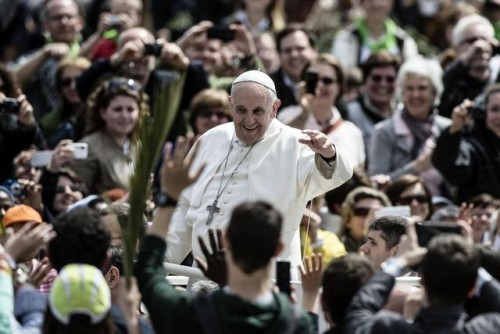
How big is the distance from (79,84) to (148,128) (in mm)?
5833

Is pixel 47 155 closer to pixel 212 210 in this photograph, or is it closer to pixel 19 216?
pixel 19 216

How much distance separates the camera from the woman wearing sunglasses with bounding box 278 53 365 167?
11.9 m

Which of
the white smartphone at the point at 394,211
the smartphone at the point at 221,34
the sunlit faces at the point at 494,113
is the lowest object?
the white smartphone at the point at 394,211

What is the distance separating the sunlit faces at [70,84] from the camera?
1293 centimetres

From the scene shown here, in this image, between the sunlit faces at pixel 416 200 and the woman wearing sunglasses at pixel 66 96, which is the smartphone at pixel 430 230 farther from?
the woman wearing sunglasses at pixel 66 96

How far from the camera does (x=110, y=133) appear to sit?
38.6 feet

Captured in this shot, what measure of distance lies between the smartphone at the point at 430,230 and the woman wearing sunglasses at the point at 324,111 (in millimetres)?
4163

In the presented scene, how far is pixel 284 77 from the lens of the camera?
13312mm

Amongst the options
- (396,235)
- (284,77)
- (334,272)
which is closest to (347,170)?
(396,235)

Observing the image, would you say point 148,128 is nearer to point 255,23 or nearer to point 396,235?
point 396,235

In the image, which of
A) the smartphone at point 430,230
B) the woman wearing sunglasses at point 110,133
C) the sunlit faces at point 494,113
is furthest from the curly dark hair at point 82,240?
the sunlit faces at point 494,113

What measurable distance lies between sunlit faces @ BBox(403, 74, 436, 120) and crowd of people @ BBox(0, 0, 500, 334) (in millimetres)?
18

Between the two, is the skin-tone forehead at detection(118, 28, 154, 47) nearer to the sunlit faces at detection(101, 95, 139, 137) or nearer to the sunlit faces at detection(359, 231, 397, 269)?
the sunlit faces at detection(101, 95, 139, 137)

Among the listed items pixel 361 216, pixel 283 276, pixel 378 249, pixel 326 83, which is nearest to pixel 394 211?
pixel 361 216
